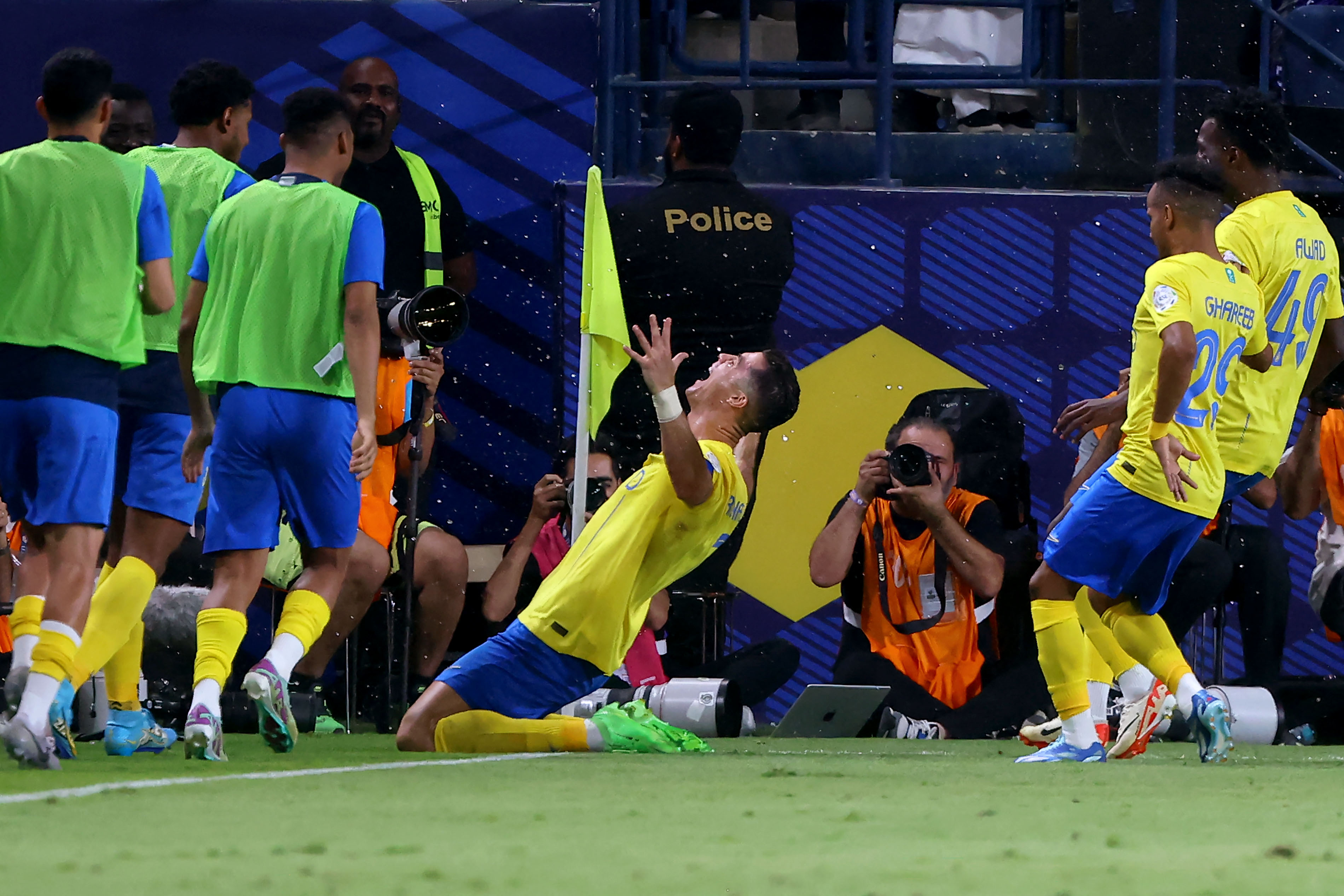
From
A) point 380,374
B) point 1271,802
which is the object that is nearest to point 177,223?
point 380,374

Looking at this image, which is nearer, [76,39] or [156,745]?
[156,745]

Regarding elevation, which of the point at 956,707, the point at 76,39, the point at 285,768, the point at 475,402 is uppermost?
the point at 76,39

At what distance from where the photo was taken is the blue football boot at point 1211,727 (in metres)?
5.05

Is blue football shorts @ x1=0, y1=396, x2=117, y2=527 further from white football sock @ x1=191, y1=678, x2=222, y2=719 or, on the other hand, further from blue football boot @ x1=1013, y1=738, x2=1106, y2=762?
blue football boot @ x1=1013, y1=738, x2=1106, y2=762

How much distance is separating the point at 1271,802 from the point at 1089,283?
4758 mm

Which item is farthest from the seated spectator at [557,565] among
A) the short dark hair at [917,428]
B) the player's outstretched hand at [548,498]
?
the short dark hair at [917,428]

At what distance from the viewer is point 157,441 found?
210 inches

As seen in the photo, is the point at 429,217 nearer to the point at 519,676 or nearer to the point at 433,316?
the point at 433,316

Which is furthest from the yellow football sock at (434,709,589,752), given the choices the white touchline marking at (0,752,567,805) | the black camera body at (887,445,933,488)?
the black camera body at (887,445,933,488)

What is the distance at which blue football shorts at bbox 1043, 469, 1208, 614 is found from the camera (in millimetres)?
5199

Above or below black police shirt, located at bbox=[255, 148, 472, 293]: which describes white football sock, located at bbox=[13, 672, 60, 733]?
below

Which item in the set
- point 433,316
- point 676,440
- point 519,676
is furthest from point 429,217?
point 676,440

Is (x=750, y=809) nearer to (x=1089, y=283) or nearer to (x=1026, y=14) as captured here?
(x=1089, y=283)

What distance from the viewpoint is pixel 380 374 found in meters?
7.06
